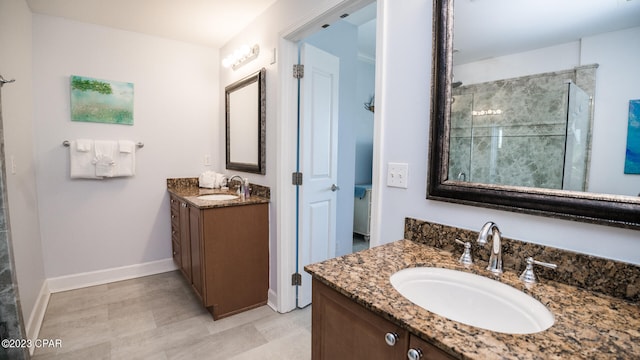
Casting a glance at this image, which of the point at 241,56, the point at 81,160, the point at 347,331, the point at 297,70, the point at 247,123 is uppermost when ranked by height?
the point at 241,56

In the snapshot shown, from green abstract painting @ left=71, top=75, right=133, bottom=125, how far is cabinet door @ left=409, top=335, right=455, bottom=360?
3064mm

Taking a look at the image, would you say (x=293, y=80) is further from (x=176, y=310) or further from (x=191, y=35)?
(x=176, y=310)

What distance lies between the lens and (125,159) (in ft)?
8.98

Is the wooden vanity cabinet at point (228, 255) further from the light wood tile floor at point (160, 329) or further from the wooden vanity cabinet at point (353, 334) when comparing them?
the wooden vanity cabinet at point (353, 334)

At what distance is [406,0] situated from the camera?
1.31m

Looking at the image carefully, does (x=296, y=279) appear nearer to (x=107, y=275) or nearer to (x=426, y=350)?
(x=426, y=350)

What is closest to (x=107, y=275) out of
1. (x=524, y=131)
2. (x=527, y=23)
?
(x=524, y=131)

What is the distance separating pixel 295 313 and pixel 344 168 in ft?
4.42

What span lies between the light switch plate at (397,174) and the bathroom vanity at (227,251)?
3.98 ft

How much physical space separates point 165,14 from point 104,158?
1348 millimetres

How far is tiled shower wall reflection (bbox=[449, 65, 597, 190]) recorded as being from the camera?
899mm

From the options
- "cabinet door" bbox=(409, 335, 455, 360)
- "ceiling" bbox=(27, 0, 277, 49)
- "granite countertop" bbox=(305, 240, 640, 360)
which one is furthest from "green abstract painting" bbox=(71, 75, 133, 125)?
"cabinet door" bbox=(409, 335, 455, 360)

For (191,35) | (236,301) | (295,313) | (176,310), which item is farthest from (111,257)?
(191,35)

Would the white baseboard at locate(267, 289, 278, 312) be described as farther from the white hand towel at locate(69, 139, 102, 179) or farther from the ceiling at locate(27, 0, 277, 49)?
the ceiling at locate(27, 0, 277, 49)
